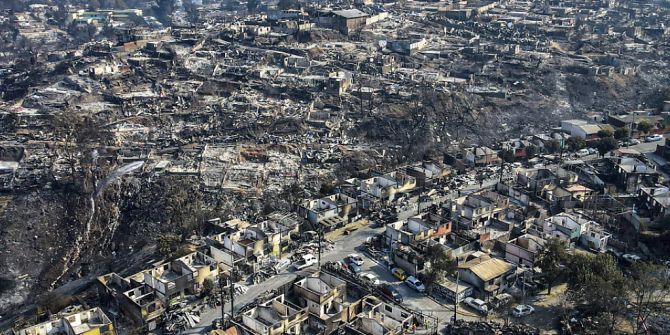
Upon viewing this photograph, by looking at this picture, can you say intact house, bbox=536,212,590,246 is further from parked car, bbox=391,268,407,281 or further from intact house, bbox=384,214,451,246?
parked car, bbox=391,268,407,281

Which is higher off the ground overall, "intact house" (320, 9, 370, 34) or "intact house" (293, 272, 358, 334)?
"intact house" (320, 9, 370, 34)

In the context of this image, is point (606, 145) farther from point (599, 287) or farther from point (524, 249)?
point (599, 287)

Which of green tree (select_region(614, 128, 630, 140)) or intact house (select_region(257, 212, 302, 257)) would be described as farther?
green tree (select_region(614, 128, 630, 140))

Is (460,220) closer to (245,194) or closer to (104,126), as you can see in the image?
(245,194)

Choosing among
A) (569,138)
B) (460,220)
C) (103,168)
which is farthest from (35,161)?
(569,138)

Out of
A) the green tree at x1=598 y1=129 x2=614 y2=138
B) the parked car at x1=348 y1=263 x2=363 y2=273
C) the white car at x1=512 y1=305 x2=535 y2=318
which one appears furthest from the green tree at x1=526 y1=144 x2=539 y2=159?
the white car at x1=512 y1=305 x2=535 y2=318

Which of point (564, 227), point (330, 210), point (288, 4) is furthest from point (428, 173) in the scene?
point (288, 4)

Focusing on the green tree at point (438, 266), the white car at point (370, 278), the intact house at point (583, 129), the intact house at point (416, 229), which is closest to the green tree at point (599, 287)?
the green tree at point (438, 266)
